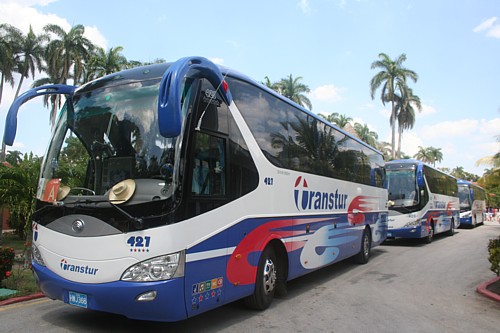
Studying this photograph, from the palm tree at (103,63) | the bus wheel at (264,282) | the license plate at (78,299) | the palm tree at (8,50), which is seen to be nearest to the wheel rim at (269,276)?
the bus wheel at (264,282)

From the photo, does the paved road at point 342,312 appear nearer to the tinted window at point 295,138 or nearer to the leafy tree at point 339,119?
the tinted window at point 295,138

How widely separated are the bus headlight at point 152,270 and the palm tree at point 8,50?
140 ft

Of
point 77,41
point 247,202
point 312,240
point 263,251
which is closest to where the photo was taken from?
point 247,202

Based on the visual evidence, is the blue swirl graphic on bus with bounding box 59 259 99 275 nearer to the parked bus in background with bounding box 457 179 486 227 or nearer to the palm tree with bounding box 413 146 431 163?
the parked bus in background with bounding box 457 179 486 227

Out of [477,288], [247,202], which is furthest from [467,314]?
[247,202]

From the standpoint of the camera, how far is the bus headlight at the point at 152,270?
4.46 meters

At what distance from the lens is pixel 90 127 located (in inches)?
213

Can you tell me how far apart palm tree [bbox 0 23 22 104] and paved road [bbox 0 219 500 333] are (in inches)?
1580

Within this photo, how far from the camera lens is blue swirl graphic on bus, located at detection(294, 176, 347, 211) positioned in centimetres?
753

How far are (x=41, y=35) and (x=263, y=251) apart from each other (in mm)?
42570

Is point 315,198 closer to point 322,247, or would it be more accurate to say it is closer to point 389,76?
point 322,247

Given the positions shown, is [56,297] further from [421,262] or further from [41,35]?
[41,35]

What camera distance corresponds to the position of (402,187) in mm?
16688

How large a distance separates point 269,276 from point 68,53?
37.8 metres
